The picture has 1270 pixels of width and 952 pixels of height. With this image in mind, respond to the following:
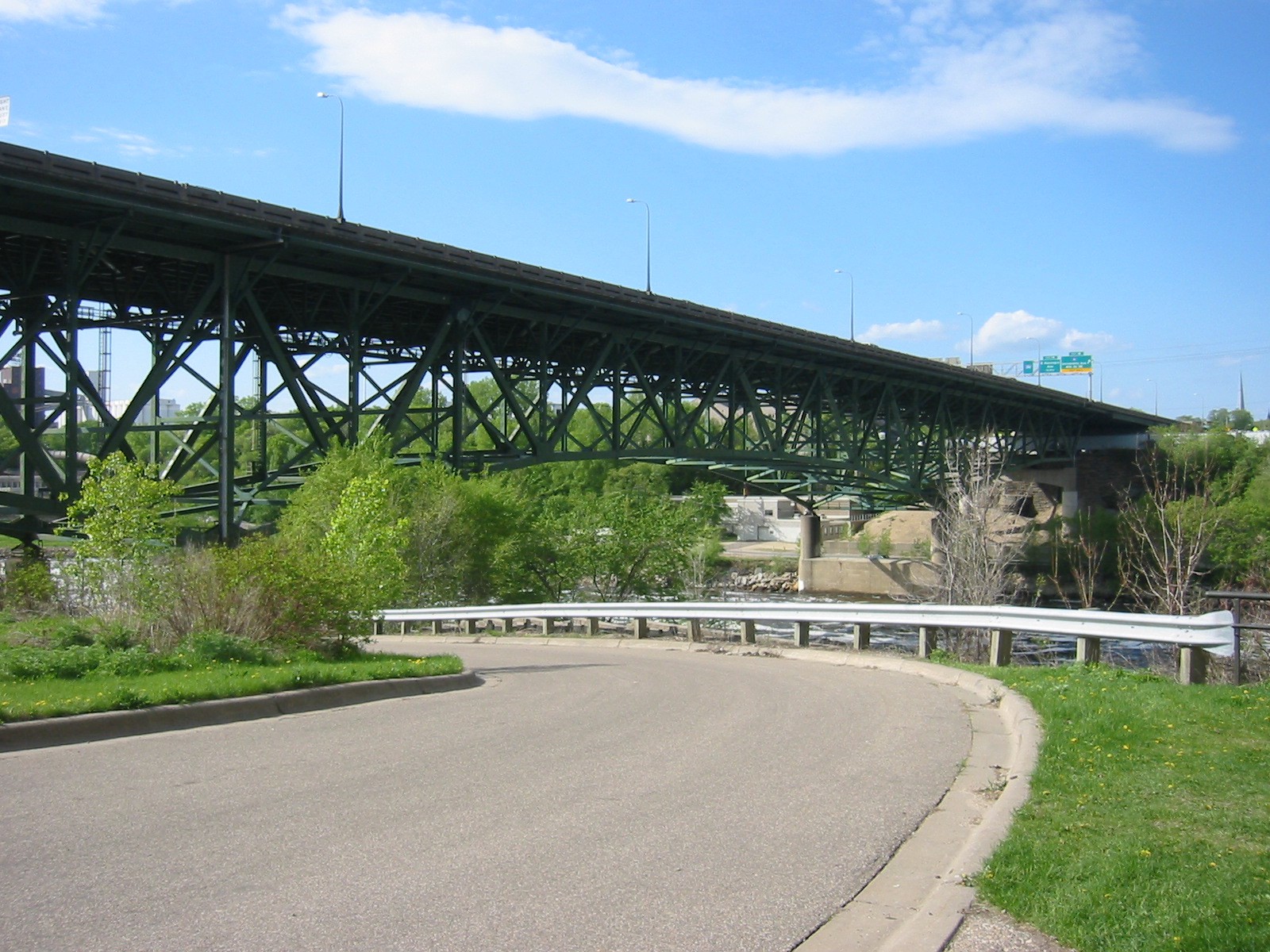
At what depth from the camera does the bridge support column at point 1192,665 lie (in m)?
12.3

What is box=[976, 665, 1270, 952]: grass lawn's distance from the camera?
16.5ft

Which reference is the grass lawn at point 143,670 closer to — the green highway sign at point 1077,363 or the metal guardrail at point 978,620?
the metal guardrail at point 978,620

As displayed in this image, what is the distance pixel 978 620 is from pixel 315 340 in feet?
88.9

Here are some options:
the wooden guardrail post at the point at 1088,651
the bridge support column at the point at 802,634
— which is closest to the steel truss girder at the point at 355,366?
the bridge support column at the point at 802,634

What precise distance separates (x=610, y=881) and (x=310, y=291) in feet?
105

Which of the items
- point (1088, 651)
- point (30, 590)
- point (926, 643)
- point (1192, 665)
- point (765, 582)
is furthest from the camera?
point (765, 582)

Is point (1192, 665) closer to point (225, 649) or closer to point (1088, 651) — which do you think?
point (1088, 651)

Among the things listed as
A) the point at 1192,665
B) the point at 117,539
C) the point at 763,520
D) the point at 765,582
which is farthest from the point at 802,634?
the point at 763,520

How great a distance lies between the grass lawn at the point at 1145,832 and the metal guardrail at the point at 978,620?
188 centimetres

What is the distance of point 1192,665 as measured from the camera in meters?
12.4

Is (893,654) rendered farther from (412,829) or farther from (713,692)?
(412,829)

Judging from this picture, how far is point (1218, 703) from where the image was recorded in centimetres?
1048

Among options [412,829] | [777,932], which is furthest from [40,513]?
[777,932]

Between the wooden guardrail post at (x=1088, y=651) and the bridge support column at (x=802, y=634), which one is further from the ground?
the wooden guardrail post at (x=1088, y=651)
